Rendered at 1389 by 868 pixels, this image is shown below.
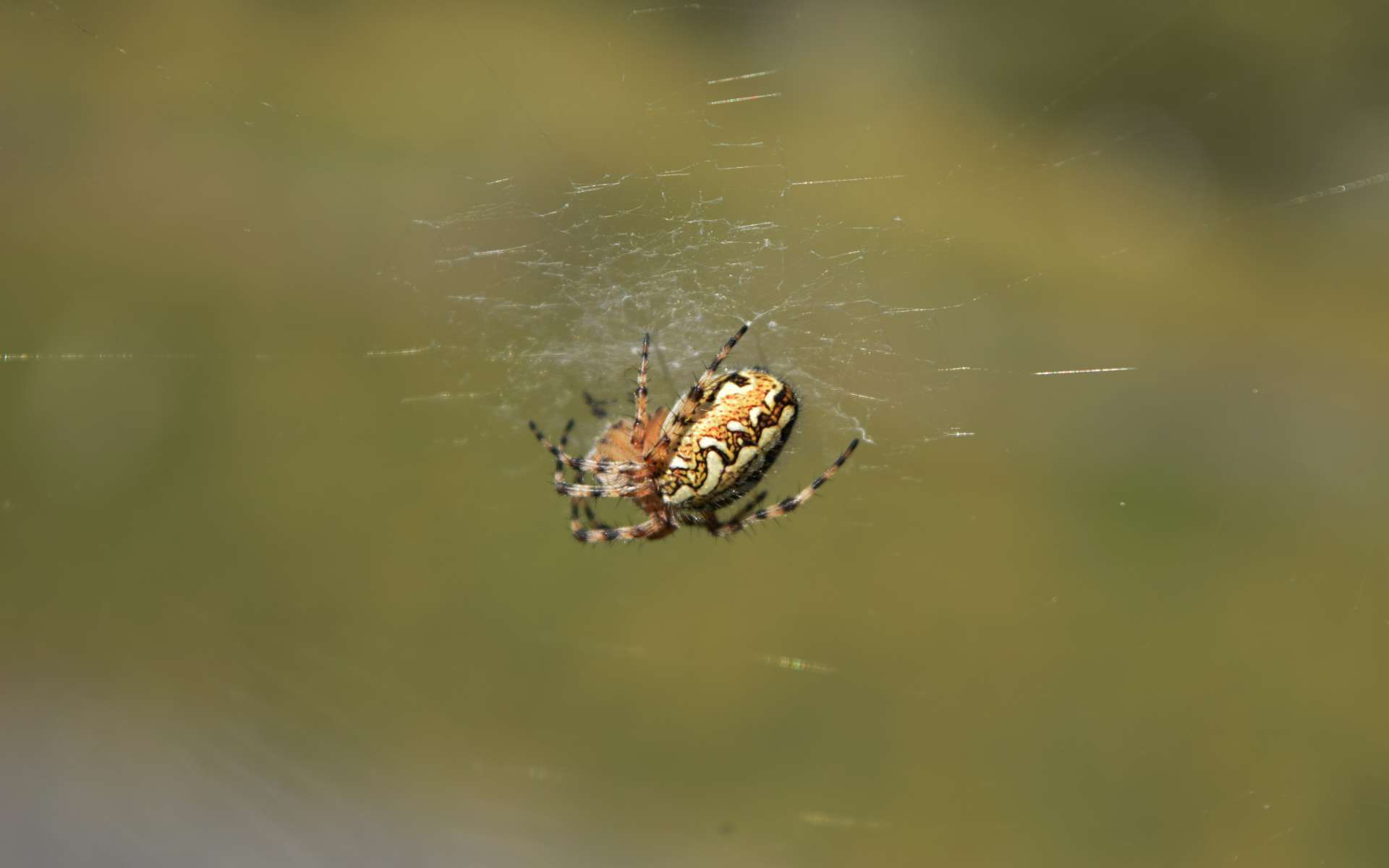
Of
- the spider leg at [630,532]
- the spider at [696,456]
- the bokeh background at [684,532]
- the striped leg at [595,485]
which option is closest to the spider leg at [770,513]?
the spider at [696,456]

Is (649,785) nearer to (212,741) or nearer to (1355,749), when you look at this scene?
(212,741)

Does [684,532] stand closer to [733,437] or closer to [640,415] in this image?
[640,415]

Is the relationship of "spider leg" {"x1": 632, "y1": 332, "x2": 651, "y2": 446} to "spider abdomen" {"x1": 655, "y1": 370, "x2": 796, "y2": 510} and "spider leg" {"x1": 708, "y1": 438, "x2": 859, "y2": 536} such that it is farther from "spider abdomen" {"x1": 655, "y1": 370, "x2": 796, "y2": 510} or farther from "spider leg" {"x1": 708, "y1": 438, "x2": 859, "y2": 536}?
"spider leg" {"x1": 708, "y1": 438, "x2": 859, "y2": 536}

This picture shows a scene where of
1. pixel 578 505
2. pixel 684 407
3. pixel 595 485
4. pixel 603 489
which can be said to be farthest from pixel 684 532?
pixel 684 407

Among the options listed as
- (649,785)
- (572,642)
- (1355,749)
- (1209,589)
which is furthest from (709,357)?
(1355,749)

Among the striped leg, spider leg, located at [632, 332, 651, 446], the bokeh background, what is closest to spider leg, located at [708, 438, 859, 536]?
the striped leg

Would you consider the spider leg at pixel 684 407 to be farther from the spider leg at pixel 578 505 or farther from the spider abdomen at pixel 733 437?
the spider leg at pixel 578 505
